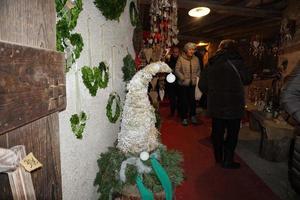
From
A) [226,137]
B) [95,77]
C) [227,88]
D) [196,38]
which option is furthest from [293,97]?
[196,38]

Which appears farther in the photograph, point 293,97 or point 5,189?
point 293,97

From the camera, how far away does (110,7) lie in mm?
1795

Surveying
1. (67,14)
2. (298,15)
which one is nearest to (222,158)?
(298,15)

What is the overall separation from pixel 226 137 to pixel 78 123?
7.35 ft

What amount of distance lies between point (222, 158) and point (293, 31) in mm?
2386

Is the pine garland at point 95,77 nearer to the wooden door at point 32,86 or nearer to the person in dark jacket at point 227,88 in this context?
the wooden door at point 32,86

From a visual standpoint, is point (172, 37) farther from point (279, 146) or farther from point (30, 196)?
point (30, 196)

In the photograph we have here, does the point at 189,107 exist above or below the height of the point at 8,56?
below

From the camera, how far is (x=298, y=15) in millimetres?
4066

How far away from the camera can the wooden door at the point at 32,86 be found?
663 mm

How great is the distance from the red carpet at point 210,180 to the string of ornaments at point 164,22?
1544 mm

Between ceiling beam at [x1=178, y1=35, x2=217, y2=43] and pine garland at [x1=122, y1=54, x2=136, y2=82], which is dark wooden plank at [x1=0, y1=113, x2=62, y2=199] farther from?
ceiling beam at [x1=178, y1=35, x2=217, y2=43]

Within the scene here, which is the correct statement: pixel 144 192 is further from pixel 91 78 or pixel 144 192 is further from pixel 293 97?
pixel 293 97

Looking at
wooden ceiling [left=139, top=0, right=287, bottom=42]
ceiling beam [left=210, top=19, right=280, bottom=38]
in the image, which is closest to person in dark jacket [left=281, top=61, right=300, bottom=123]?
wooden ceiling [left=139, top=0, right=287, bottom=42]
